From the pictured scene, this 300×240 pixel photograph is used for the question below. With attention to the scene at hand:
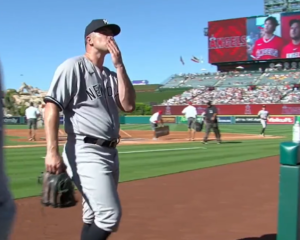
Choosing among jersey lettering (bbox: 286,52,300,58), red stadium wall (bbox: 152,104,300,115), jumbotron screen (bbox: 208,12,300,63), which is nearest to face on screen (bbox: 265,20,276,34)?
jumbotron screen (bbox: 208,12,300,63)

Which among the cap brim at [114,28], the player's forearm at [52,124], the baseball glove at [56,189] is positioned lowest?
the baseball glove at [56,189]

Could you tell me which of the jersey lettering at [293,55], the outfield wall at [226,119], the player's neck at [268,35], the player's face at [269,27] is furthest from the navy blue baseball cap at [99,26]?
the player's face at [269,27]

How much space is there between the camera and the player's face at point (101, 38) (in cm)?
320

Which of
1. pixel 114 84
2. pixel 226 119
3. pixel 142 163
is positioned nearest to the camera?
pixel 114 84

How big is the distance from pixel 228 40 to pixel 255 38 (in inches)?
158

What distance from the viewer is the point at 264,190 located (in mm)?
7051

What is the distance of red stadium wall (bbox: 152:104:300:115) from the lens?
137 ft

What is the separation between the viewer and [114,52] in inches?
125

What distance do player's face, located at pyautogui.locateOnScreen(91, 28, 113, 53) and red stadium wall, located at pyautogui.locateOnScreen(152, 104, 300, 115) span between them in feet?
132

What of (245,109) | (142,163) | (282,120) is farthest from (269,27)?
(142,163)

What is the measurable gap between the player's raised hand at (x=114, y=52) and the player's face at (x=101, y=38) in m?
0.03

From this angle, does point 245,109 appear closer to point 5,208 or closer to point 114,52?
point 114,52

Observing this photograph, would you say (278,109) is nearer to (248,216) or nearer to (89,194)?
(248,216)

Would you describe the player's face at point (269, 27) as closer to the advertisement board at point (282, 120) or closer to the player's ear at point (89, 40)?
the advertisement board at point (282, 120)
